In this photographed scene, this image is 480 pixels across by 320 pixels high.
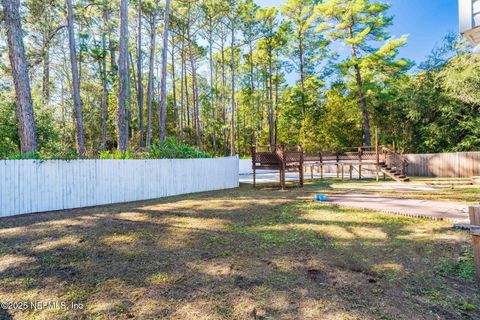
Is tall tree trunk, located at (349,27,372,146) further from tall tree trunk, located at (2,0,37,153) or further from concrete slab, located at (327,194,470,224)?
tall tree trunk, located at (2,0,37,153)

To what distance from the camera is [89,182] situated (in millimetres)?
7535

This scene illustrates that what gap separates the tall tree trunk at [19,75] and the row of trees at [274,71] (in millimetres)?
2944

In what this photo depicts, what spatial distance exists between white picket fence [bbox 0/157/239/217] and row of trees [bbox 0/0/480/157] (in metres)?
2.30

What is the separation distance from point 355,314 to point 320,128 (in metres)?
23.6

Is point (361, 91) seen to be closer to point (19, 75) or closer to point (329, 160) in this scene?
point (329, 160)

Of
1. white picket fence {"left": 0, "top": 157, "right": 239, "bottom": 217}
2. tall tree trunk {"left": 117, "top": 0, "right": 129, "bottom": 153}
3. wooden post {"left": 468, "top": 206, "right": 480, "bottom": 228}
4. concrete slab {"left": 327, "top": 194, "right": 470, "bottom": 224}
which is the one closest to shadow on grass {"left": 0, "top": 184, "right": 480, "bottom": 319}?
wooden post {"left": 468, "top": 206, "right": 480, "bottom": 228}

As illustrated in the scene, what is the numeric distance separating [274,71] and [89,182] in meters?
22.8

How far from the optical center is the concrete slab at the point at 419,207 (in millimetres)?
5277

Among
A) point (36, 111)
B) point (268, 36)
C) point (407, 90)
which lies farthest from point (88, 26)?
point (407, 90)

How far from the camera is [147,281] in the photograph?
2.87 m

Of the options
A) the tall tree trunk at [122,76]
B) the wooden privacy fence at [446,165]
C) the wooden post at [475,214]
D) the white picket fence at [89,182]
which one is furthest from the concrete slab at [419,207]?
the wooden privacy fence at [446,165]

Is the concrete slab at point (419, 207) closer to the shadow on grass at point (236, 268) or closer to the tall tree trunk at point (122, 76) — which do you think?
the shadow on grass at point (236, 268)

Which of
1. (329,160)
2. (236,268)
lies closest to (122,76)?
(236,268)

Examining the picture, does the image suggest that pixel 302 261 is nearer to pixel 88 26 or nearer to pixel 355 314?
pixel 355 314
